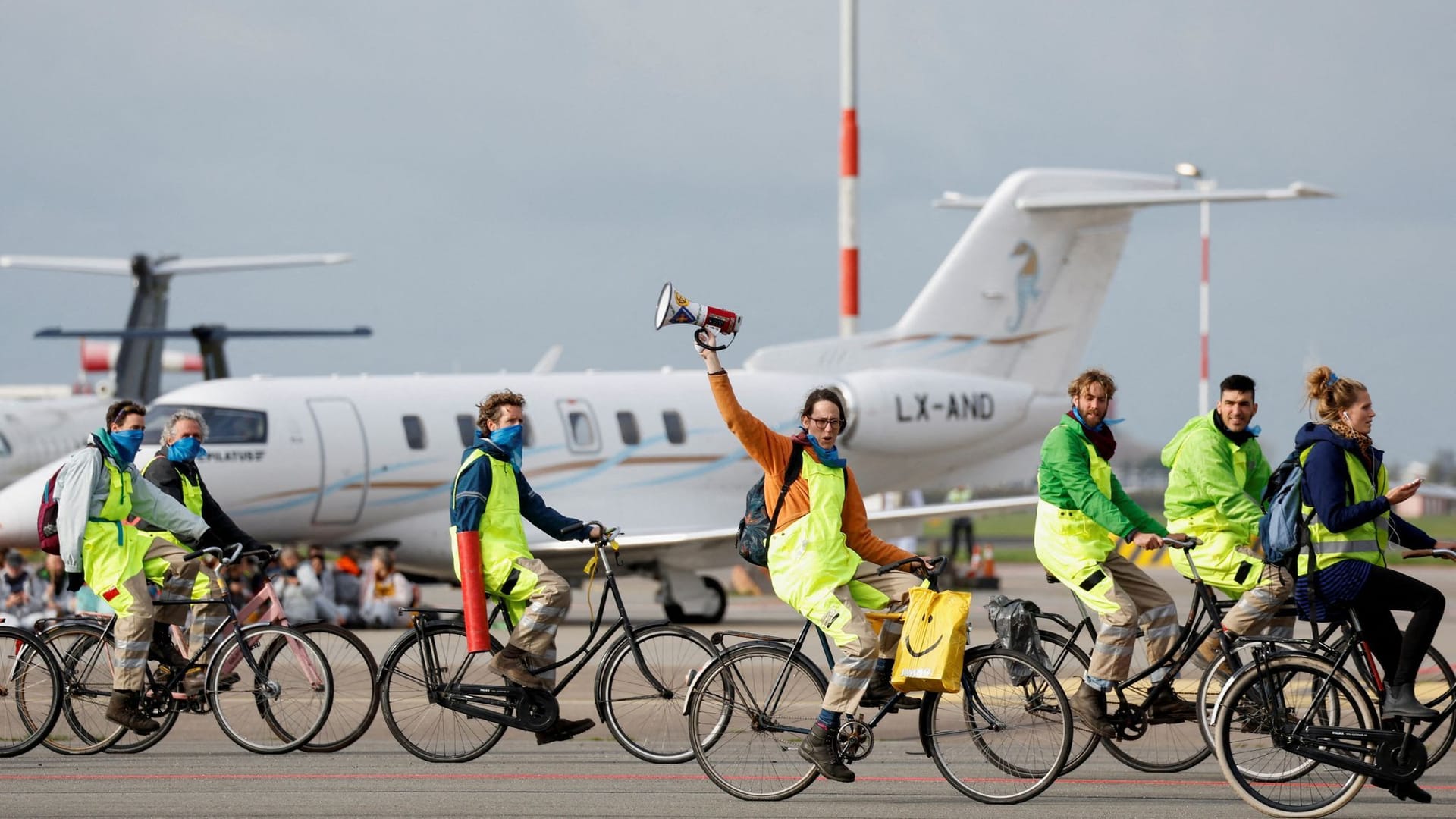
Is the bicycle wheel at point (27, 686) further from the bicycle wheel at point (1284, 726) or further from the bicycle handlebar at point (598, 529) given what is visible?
the bicycle wheel at point (1284, 726)

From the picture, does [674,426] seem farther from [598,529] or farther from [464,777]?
[464,777]

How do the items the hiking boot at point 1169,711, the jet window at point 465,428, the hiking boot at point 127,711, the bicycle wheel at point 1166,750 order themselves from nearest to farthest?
1. the hiking boot at point 1169,711
2. the bicycle wheel at point 1166,750
3. the hiking boot at point 127,711
4. the jet window at point 465,428

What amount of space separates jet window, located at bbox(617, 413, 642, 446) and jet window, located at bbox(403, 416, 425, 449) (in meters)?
2.41

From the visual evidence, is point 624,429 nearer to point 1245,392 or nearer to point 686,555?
point 686,555

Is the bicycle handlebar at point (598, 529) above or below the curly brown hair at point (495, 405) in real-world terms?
below

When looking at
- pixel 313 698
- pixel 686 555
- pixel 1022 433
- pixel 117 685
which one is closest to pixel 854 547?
pixel 313 698

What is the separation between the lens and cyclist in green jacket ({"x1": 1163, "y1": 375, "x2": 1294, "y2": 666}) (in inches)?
324

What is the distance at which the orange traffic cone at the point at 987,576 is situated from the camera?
29.9 m

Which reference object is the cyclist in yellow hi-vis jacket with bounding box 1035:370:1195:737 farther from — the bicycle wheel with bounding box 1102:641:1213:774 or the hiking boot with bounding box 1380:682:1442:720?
the hiking boot with bounding box 1380:682:1442:720

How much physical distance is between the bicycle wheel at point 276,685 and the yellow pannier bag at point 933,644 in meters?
2.91

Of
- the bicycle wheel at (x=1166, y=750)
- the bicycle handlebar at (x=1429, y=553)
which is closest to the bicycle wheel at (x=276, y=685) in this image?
the bicycle wheel at (x=1166, y=750)

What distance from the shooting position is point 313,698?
29.7ft

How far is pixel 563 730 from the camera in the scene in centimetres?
870

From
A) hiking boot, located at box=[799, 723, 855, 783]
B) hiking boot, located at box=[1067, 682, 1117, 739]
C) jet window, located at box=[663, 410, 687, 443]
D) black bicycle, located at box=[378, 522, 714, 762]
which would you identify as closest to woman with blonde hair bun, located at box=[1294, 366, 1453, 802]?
hiking boot, located at box=[1067, 682, 1117, 739]
